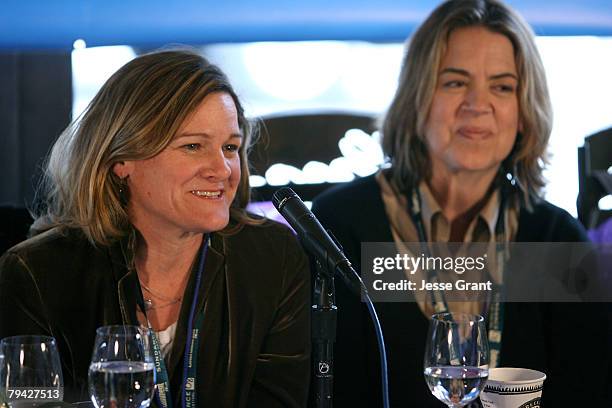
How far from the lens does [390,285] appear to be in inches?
124

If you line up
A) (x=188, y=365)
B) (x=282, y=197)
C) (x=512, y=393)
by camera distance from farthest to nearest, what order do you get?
(x=188, y=365) → (x=282, y=197) → (x=512, y=393)

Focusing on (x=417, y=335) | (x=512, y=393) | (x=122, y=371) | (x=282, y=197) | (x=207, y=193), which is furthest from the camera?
(x=417, y=335)

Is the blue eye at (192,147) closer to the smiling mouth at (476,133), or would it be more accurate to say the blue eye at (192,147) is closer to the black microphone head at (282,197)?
the black microphone head at (282,197)

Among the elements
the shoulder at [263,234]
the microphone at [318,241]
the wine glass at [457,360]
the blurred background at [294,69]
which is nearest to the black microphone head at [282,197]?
the microphone at [318,241]

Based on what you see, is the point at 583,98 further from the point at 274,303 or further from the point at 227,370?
the point at 227,370

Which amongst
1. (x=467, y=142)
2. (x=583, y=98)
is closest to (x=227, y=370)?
(x=467, y=142)

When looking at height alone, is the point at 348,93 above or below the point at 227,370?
above

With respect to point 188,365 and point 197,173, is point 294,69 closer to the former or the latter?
point 197,173

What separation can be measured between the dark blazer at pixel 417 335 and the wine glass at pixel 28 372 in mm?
1491

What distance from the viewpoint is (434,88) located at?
10.1 feet

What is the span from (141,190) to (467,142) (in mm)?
1181

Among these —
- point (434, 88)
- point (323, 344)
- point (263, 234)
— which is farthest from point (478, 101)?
point (323, 344)

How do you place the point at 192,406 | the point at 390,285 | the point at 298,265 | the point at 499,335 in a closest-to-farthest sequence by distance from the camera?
the point at 192,406 < the point at 298,265 < the point at 499,335 < the point at 390,285

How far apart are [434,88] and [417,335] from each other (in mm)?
808
